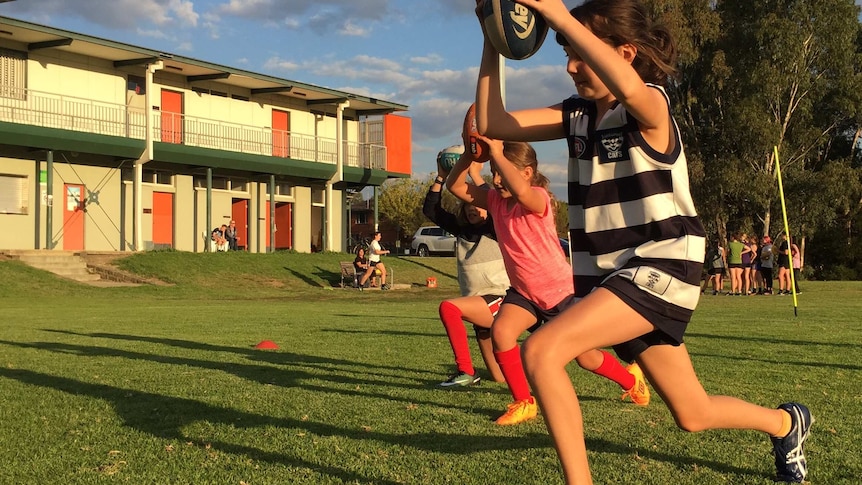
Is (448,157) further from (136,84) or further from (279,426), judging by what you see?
(136,84)

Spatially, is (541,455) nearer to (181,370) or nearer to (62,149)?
(181,370)

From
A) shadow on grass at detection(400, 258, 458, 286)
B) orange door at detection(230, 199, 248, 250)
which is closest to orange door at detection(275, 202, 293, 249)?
orange door at detection(230, 199, 248, 250)

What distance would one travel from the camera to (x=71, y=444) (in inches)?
191

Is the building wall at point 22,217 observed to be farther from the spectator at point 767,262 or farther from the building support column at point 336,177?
the spectator at point 767,262

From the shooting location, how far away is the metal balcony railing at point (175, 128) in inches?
1213

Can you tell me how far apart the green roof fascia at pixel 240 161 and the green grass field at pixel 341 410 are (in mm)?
21148

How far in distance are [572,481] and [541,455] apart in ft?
4.79

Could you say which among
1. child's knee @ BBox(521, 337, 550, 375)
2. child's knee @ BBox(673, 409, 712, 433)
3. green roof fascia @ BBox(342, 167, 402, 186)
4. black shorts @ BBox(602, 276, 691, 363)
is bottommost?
child's knee @ BBox(673, 409, 712, 433)

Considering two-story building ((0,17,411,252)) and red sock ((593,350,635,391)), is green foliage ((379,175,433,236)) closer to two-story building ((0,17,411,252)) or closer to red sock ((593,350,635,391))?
two-story building ((0,17,411,252))

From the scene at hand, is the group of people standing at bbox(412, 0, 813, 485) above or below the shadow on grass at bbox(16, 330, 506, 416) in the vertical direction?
above

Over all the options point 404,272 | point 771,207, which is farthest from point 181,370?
point 771,207

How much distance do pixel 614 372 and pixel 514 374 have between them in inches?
29.6

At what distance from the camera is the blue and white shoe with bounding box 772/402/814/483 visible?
3.98 m

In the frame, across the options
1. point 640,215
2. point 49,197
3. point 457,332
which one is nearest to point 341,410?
Result: point 457,332
